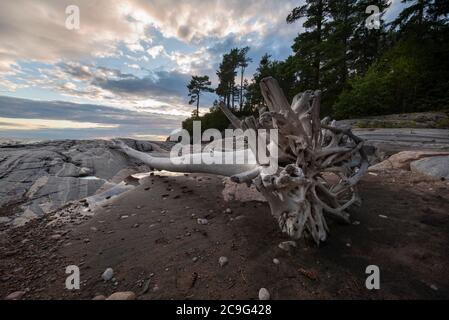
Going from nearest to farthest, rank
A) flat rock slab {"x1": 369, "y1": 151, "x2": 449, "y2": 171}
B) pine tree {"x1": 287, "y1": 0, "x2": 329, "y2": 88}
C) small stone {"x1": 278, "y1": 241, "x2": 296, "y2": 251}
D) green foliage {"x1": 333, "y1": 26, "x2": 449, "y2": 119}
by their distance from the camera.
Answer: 1. small stone {"x1": 278, "y1": 241, "x2": 296, "y2": 251}
2. flat rock slab {"x1": 369, "y1": 151, "x2": 449, "y2": 171}
3. green foliage {"x1": 333, "y1": 26, "x2": 449, "y2": 119}
4. pine tree {"x1": 287, "y1": 0, "x2": 329, "y2": 88}

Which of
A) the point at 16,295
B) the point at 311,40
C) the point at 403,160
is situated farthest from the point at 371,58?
the point at 16,295

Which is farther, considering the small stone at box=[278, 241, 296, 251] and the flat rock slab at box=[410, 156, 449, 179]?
the flat rock slab at box=[410, 156, 449, 179]

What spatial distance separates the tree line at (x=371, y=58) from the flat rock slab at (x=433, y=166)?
10.8 meters

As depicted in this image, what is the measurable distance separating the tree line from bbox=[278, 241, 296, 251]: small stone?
14.4 m

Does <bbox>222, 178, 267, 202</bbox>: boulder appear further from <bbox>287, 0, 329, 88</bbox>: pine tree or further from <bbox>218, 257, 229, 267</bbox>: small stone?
<bbox>287, 0, 329, 88</bbox>: pine tree

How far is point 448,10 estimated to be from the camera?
14.0m

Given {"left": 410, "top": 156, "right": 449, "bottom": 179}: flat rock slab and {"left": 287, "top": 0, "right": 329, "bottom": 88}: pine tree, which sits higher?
{"left": 287, "top": 0, "right": 329, "bottom": 88}: pine tree

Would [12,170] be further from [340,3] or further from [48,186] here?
[340,3]

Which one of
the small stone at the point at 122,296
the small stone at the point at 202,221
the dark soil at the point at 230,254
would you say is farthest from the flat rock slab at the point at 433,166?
the small stone at the point at 122,296

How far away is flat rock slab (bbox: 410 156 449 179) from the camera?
3980mm

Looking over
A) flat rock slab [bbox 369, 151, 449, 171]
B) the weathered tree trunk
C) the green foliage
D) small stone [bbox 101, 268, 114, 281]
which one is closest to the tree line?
the green foliage

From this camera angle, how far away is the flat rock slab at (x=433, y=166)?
398 cm

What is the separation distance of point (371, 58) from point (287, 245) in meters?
25.8

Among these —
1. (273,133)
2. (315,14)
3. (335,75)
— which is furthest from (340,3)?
(273,133)
